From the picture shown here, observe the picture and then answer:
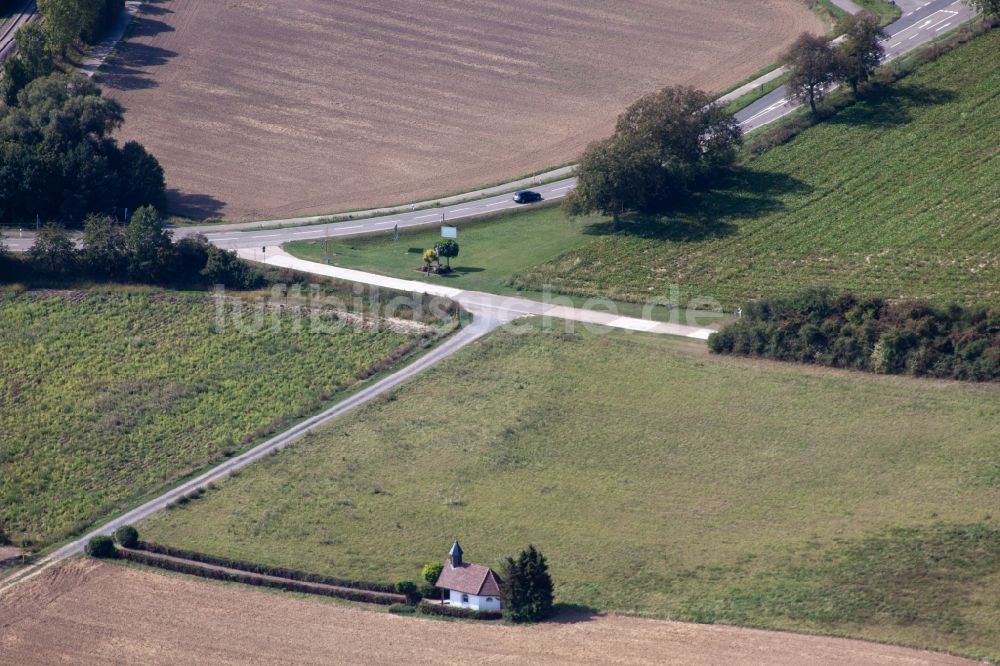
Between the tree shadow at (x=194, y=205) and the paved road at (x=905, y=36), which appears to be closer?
the tree shadow at (x=194, y=205)

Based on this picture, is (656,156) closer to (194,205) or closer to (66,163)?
(194,205)

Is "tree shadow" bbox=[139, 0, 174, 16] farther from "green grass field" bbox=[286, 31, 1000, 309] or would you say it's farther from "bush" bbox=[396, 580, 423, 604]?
"bush" bbox=[396, 580, 423, 604]

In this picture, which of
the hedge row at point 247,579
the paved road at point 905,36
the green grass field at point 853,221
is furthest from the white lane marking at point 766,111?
the hedge row at point 247,579

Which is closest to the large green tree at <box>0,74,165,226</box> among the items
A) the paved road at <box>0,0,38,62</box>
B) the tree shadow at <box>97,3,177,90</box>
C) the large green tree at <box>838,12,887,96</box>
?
the tree shadow at <box>97,3,177,90</box>

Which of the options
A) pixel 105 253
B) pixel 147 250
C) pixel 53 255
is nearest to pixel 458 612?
pixel 147 250

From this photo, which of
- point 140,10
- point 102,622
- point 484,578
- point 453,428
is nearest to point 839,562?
point 484,578

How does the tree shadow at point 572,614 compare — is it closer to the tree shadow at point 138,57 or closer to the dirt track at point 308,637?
the dirt track at point 308,637
